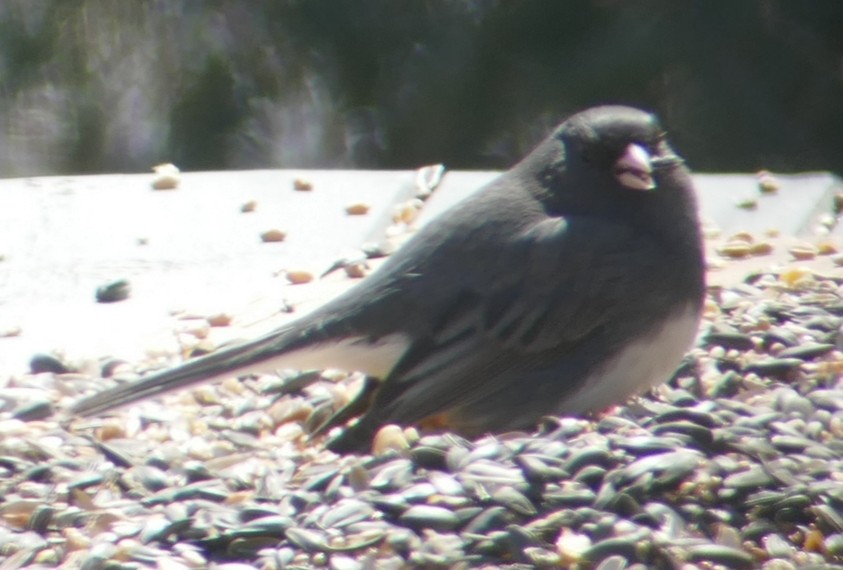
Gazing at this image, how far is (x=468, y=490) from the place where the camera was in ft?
8.34

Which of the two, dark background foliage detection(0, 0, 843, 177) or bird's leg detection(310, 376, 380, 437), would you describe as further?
dark background foliage detection(0, 0, 843, 177)

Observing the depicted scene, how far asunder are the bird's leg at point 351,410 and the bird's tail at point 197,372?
0.16 m

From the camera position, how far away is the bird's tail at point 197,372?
10.2ft

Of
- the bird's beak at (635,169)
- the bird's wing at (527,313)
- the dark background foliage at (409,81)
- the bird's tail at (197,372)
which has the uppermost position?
the bird's beak at (635,169)

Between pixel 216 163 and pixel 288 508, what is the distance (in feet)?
14.3

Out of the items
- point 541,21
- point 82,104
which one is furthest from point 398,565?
point 82,104

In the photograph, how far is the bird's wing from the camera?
10.3 feet

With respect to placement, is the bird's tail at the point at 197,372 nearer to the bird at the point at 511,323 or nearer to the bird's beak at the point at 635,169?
the bird at the point at 511,323

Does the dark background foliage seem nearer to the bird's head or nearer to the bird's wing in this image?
the bird's head

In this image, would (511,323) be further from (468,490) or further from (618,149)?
(468,490)

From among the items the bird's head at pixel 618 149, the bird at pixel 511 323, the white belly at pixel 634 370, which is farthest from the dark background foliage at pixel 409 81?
the white belly at pixel 634 370

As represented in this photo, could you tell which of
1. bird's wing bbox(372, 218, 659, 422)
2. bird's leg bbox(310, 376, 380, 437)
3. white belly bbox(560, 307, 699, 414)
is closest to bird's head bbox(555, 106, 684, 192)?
bird's wing bbox(372, 218, 659, 422)

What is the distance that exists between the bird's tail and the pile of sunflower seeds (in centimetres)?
8

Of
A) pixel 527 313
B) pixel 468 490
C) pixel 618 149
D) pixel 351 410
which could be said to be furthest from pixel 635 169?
pixel 468 490
